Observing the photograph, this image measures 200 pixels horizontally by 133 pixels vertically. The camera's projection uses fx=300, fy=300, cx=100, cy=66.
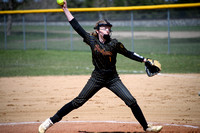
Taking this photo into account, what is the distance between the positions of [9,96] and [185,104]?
544cm

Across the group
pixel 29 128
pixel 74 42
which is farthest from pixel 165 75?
pixel 74 42

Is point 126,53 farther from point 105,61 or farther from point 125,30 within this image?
point 125,30

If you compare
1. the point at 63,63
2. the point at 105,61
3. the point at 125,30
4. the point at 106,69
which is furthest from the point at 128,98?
the point at 125,30

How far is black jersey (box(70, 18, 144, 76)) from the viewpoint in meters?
5.09

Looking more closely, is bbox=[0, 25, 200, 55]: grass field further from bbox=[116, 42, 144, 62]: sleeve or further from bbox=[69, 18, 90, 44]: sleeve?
bbox=[69, 18, 90, 44]: sleeve

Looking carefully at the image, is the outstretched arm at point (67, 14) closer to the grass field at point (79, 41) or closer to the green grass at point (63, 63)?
the green grass at point (63, 63)

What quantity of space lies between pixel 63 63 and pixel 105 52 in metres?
12.7

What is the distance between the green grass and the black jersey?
29.2 ft

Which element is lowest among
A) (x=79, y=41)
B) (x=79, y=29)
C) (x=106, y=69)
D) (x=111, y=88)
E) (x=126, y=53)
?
(x=79, y=41)

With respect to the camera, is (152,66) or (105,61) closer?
(105,61)

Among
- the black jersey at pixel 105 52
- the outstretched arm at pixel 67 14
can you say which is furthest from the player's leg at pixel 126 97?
the outstretched arm at pixel 67 14

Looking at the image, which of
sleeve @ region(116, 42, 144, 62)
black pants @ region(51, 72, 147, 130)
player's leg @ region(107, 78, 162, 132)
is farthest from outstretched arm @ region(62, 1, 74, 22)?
player's leg @ region(107, 78, 162, 132)

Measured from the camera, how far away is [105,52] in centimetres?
507

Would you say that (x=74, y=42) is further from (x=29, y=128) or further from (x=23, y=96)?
(x=29, y=128)
